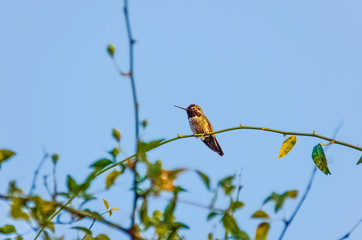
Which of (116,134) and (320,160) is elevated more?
(320,160)

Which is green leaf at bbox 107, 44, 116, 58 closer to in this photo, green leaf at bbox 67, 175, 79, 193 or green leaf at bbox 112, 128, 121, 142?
green leaf at bbox 112, 128, 121, 142

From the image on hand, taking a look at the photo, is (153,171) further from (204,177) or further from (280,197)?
(280,197)

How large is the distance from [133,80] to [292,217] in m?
0.71

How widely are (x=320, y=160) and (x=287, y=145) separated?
0.43 metres

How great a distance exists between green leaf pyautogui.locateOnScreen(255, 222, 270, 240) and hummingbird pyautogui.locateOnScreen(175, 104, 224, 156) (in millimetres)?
6474

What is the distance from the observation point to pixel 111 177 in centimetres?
195

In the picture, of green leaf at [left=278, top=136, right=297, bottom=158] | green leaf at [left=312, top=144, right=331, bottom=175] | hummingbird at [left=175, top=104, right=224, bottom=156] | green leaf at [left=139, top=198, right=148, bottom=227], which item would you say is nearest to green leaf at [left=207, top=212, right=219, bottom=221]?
green leaf at [left=139, top=198, right=148, bottom=227]

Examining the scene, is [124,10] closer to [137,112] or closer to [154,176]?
[137,112]

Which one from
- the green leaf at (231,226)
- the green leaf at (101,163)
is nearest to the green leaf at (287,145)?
the green leaf at (231,226)

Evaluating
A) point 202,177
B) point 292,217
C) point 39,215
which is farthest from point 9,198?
point 292,217

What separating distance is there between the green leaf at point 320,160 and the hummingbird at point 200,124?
17.3ft

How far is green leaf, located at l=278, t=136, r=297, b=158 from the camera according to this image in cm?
349

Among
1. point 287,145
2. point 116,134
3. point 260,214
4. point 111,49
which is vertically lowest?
point 260,214

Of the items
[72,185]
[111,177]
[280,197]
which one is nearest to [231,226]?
[280,197]
